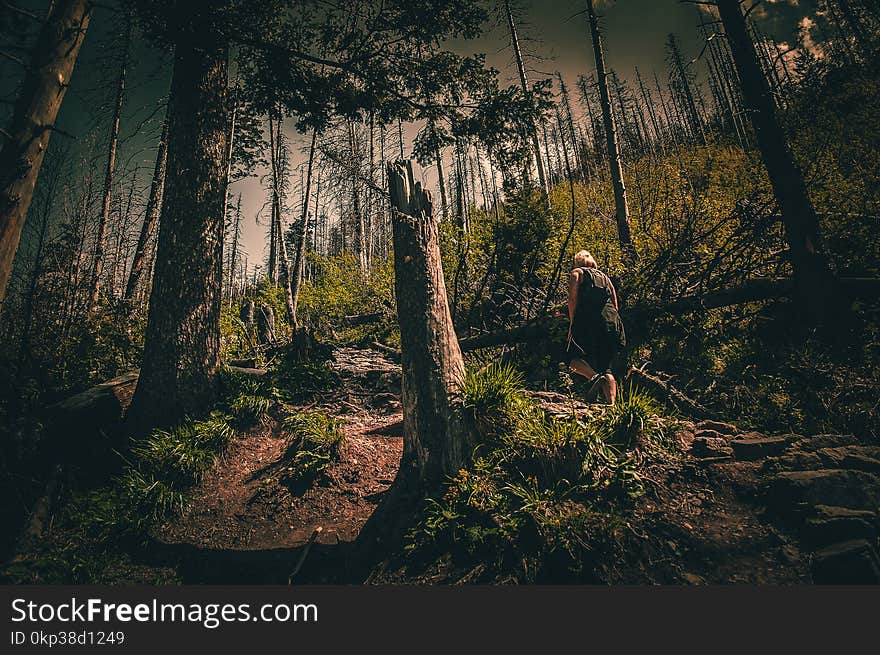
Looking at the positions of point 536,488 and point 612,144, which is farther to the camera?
point 612,144

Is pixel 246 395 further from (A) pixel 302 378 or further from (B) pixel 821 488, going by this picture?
(B) pixel 821 488

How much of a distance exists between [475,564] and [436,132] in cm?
572

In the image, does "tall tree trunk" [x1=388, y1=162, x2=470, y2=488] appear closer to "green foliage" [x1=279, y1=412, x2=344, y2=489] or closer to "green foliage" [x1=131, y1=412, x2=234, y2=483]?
"green foliage" [x1=279, y1=412, x2=344, y2=489]

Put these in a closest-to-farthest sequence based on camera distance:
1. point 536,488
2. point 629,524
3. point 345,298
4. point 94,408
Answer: point 629,524 < point 536,488 < point 94,408 < point 345,298

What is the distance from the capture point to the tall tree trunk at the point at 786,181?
4938mm

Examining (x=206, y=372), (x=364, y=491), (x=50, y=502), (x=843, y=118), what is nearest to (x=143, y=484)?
(x=50, y=502)

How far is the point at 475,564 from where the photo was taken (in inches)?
101

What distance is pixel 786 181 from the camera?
201 inches

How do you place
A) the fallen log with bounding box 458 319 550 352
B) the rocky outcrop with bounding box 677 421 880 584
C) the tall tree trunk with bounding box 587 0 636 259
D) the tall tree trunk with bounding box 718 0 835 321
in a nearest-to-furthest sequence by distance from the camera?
the rocky outcrop with bounding box 677 421 880 584 → the tall tree trunk with bounding box 718 0 835 321 → the fallen log with bounding box 458 319 550 352 → the tall tree trunk with bounding box 587 0 636 259

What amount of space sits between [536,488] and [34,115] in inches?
196

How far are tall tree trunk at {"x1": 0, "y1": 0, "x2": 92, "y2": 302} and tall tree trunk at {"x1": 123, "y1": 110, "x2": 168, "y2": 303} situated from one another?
711cm

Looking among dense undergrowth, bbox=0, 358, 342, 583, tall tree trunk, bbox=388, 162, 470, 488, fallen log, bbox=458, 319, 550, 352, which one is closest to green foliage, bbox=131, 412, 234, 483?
dense undergrowth, bbox=0, 358, 342, 583

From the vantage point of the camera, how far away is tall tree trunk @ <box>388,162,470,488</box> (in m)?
3.34

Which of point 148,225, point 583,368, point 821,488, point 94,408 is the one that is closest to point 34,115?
point 94,408
